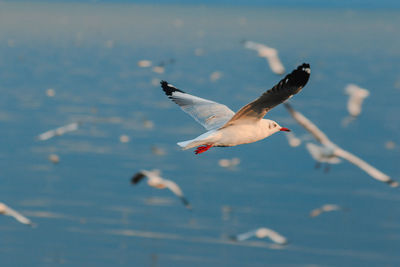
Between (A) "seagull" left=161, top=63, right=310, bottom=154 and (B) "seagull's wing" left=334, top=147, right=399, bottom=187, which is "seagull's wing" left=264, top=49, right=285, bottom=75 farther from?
(A) "seagull" left=161, top=63, right=310, bottom=154

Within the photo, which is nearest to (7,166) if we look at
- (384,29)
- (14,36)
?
(14,36)

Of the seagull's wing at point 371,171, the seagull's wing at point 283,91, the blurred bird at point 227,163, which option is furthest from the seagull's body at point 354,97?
the seagull's wing at point 283,91

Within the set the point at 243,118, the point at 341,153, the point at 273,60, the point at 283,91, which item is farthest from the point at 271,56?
the point at 283,91

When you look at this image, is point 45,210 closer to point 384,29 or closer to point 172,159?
point 172,159

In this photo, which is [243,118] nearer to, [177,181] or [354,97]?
[354,97]

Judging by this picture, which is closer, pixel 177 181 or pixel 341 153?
pixel 341 153

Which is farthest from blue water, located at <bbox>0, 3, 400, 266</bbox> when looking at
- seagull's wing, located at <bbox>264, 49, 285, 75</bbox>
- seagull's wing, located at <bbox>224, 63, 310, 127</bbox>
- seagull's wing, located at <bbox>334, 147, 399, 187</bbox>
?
seagull's wing, located at <bbox>224, 63, 310, 127</bbox>

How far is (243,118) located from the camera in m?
11.1

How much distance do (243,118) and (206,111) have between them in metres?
1.29

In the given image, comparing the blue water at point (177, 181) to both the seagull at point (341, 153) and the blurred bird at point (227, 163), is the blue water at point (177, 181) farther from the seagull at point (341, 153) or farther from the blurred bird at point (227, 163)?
the seagull at point (341, 153)

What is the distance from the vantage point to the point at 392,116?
4966 centimetres

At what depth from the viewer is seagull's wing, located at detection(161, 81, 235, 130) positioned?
1198 cm

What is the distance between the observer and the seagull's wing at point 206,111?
12.0 meters

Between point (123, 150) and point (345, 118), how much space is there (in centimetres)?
1462
